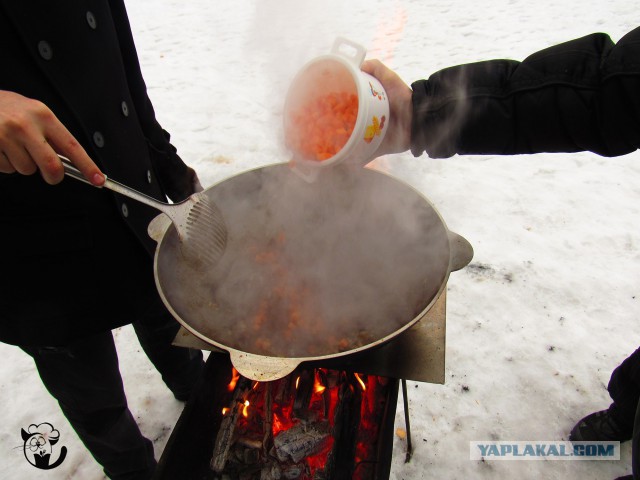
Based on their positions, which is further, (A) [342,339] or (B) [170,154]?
(B) [170,154]

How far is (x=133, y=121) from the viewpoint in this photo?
5.61 feet

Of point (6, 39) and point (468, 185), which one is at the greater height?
point (6, 39)

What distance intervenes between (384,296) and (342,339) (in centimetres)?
27

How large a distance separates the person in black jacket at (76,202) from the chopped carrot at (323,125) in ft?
2.24

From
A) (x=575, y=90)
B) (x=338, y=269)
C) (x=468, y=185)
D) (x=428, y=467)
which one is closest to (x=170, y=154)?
(x=338, y=269)

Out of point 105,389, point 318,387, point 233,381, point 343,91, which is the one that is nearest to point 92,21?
point 343,91

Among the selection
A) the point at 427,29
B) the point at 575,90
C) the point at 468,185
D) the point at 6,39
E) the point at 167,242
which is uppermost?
the point at 6,39

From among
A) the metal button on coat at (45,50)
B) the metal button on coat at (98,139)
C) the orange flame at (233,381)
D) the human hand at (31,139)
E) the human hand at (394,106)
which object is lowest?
the orange flame at (233,381)

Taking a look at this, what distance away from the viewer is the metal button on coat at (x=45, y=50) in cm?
129

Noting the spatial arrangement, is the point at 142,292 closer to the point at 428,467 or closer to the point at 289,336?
the point at 289,336

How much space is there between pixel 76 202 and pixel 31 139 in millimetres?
457

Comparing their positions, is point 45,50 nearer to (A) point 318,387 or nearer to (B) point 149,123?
(B) point 149,123

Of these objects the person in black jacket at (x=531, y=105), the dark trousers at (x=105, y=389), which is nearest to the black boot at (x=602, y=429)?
the person in black jacket at (x=531, y=105)
